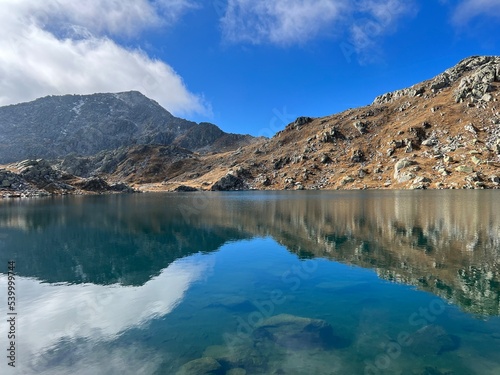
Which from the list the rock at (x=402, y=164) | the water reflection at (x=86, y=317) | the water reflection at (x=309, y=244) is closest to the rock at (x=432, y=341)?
the water reflection at (x=309, y=244)

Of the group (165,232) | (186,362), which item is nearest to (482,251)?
(186,362)

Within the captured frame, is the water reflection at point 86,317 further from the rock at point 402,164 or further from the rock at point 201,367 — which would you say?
the rock at point 402,164

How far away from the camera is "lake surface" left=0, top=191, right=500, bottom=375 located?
16.5m

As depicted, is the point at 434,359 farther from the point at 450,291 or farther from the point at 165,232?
the point at 165,232

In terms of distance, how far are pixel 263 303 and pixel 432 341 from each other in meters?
11.7

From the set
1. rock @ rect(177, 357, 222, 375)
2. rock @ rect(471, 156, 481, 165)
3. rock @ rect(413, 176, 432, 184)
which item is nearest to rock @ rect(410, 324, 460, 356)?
rock @ rect(177, 357, 222, 375)

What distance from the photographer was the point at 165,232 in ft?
194

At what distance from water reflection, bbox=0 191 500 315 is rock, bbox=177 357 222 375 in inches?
708

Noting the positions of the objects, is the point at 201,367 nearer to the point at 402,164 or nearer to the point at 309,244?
the point at 309,244

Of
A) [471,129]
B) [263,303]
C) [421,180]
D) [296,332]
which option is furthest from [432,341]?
[471,129]

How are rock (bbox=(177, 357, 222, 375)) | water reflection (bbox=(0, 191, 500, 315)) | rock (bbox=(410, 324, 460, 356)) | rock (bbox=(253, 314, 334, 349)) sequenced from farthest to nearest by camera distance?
water reflection (bbox=(0, 191, 500, 315)) < rock (bbox=(253, 314, 334, 349)) < rock (bbox=(410, 324, 460, 356)) < rock (bbox=(177, 357, 222, 375))

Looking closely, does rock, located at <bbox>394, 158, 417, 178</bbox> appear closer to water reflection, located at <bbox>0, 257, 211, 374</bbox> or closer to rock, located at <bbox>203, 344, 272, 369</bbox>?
water reflection, located at <bbox>0, 257, 211, 374</bbox>

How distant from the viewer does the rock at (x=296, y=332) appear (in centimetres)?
1795

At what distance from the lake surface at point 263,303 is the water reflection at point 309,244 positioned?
0.28 metres
